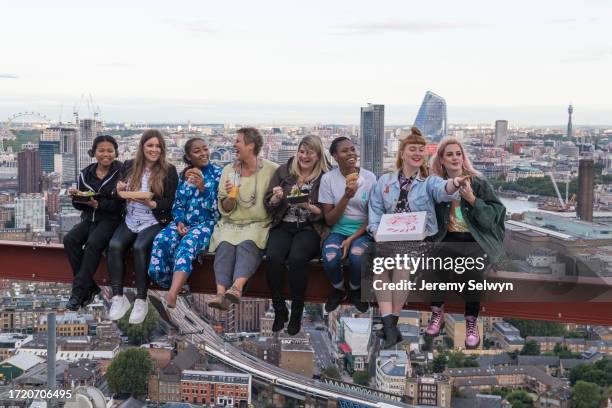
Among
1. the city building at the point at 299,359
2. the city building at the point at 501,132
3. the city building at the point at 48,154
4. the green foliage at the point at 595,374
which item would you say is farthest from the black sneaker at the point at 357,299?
the city building at the point at 501,132

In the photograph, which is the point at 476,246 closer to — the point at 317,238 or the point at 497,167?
the point at 317,238

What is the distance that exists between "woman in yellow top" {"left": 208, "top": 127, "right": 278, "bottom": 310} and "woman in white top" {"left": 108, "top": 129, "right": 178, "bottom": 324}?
18 centimetres

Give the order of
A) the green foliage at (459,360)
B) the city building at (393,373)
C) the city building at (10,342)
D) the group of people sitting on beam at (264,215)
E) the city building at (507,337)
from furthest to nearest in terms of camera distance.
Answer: the city building at (507,337), the city building at (10,342), the green foliage at (459,360), the city building at (393,373), the group of people sitting on beam at (264,215)

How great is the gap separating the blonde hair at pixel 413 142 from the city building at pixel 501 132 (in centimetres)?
2951

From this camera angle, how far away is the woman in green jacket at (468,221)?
2.24 meters

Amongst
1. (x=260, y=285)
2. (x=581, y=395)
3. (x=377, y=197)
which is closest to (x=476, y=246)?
(x=377, y=197)

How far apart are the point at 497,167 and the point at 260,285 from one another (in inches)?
1022

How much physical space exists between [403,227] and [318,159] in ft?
1.09

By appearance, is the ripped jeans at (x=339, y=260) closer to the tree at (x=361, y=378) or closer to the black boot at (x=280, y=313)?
the black boot at (x=280, y=313)

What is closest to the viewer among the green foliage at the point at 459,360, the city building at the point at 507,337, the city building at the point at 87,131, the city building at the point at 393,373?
the city building at the point at 393,373

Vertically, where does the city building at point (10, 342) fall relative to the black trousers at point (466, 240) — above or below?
below

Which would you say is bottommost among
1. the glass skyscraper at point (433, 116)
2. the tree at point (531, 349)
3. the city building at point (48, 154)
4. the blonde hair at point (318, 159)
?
the tree at point (531, 349)

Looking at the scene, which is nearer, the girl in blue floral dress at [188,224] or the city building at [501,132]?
the girl in blue floral dress at [188,224]

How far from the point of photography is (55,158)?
93.2 feet
